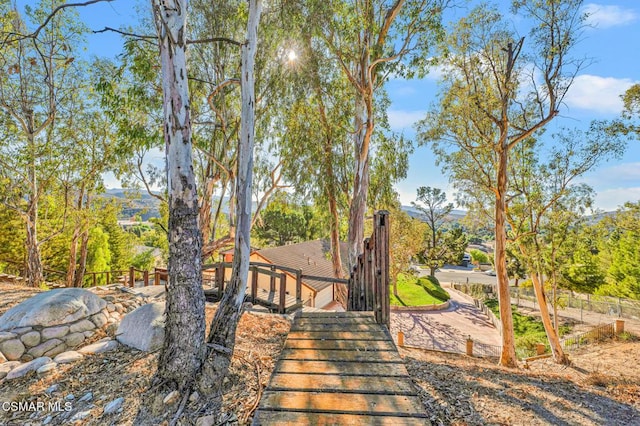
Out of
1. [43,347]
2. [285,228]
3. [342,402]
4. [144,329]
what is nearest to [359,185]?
[144,329]

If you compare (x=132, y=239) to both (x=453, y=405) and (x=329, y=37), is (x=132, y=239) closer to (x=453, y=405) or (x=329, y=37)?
(x=329, y=37)

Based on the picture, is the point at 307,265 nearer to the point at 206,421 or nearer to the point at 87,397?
the point at 87,397

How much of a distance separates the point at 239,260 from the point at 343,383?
188 cm

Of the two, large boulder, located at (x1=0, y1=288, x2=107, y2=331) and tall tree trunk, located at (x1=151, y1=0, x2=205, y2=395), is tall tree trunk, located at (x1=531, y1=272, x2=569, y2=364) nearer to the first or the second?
tall tree trunk, located at (x1=151, y1=0, x2=205, y2=395)

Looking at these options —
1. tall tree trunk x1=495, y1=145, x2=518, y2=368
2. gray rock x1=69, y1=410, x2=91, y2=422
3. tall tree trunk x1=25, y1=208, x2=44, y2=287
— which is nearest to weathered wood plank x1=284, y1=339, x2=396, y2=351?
gray rock x1=69, y1=410, x2=91, y2=422

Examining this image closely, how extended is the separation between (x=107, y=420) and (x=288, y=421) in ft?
6.25

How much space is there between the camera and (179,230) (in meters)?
2.79

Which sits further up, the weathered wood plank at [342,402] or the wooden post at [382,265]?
the wooden post at [382,265]

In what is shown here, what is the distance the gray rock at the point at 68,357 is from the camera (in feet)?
11.8

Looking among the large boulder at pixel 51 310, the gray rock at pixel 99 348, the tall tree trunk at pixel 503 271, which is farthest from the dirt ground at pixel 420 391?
the tall tree trunk at pixel 503 271

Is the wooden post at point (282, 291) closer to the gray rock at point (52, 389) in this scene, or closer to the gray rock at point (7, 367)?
the gray rock at point (52, 389)

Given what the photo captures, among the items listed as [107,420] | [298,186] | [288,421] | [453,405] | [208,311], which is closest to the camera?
[288,421]

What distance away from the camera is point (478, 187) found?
10430 millimetres

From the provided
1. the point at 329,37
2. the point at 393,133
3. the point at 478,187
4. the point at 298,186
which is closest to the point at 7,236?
the point at 298,186
